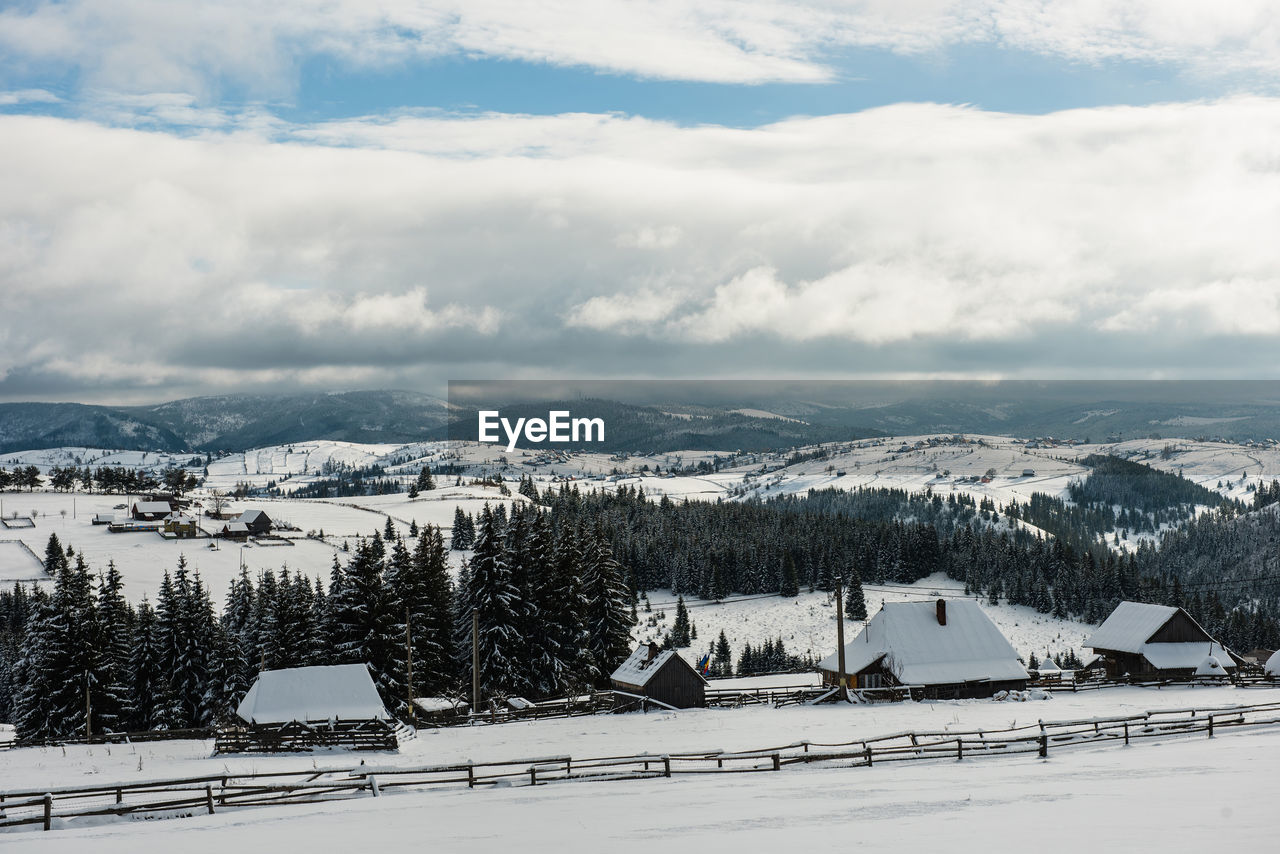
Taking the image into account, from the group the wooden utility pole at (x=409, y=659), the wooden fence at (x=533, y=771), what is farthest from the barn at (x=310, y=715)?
the wooden fence at (x=533, y=771)

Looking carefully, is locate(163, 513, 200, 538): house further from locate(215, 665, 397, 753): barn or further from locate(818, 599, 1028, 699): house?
locate(818, 599, 1028, 699): house

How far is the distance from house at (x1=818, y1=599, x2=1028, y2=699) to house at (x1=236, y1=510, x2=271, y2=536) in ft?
429

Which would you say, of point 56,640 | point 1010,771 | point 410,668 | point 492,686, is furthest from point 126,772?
point 1010,771

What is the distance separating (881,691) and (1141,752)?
70.5 ft

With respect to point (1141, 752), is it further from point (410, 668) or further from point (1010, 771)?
point (410, 668)

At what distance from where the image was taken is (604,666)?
5684 centimetres

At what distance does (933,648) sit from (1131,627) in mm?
15670

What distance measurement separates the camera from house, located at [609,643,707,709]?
49781mm

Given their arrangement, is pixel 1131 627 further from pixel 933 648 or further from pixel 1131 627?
pixel 933 648

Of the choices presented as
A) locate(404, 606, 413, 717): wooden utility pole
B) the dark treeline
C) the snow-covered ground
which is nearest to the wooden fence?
locate(404, 606, 413, 717): wooden utility pole

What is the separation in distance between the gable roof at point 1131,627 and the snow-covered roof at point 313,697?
44858 mm

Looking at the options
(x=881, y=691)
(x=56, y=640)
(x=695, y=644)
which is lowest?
(x=695, y=644)

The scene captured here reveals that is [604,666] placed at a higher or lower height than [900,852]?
lower

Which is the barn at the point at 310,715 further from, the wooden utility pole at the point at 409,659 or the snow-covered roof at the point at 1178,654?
the snow-covered roof at the point at 1178,654
